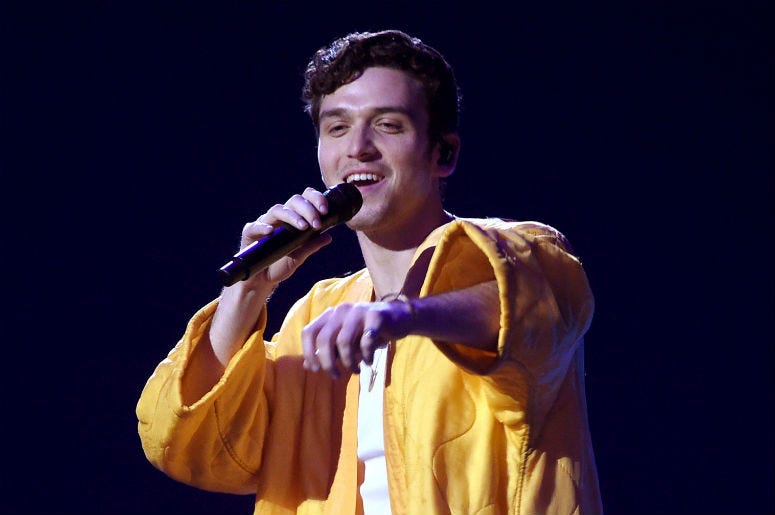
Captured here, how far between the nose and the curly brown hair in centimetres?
12

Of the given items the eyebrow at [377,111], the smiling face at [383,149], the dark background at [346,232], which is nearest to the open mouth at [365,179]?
the smiling face at [383,149]

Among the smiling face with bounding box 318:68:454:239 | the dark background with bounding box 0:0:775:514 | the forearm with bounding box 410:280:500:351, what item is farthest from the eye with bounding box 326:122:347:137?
the dark background with bounding box 0:0:775:514

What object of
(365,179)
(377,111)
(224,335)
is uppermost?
(377,111)

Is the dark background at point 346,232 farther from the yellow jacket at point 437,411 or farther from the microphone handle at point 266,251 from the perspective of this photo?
the microphone handle at point 266,251

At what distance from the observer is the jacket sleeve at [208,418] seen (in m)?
1.62

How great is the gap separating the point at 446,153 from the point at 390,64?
0.18 m

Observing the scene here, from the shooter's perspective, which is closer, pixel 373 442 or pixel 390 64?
pixel 373 442

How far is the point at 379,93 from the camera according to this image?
175 centimetres

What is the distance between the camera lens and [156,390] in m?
1.64

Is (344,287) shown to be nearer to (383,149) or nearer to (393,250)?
(393,250)

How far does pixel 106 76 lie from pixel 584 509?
197cm

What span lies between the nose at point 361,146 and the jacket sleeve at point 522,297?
0.35 meters

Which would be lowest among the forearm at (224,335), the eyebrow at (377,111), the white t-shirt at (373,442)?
the white t-shirt at (373,442)

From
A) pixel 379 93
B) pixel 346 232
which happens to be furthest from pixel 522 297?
pixel 346 232
